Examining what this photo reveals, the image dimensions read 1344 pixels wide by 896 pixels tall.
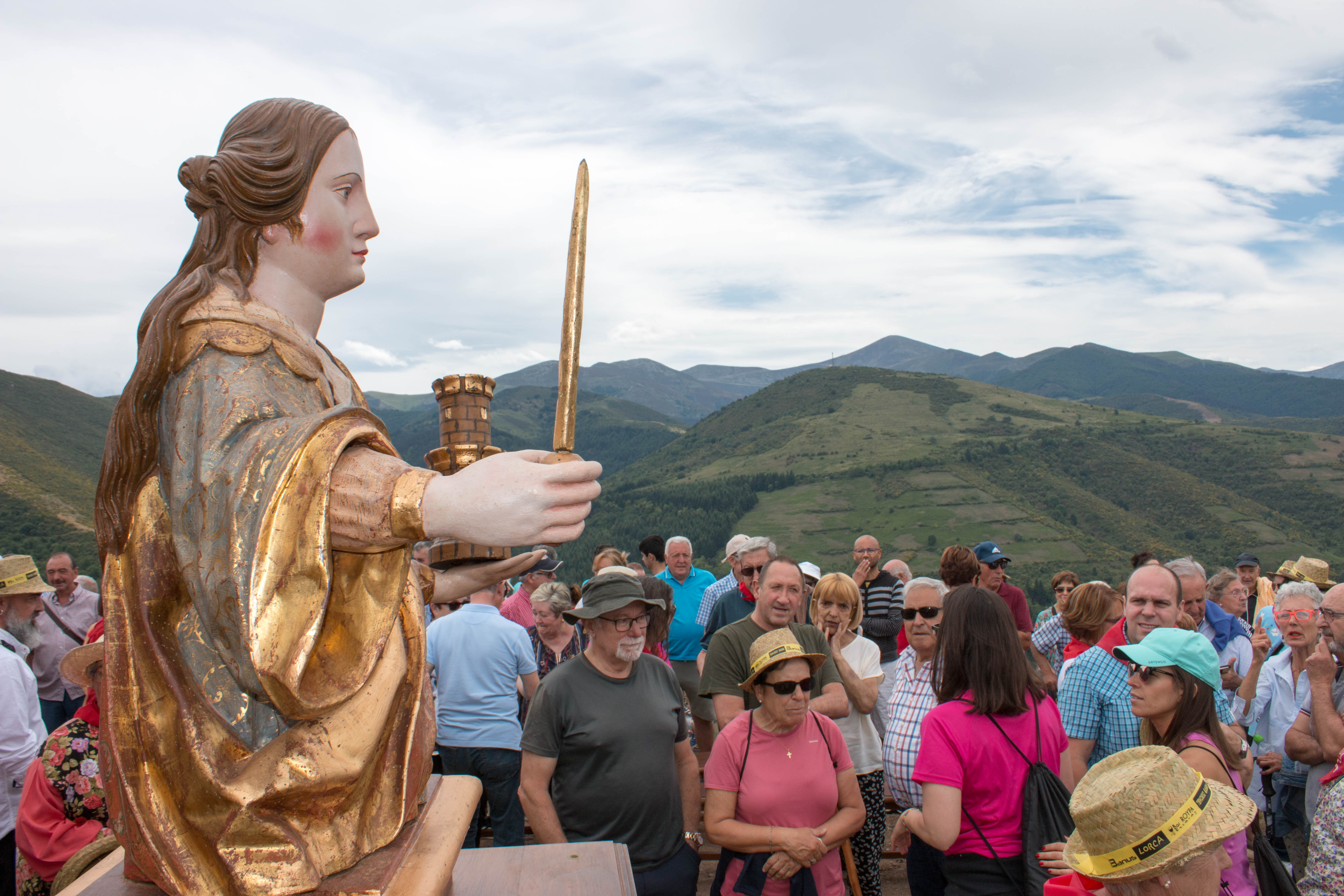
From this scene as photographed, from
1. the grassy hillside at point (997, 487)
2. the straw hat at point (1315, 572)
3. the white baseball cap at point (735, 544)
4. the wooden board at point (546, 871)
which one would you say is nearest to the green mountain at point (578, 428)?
the grassy hillside at point (997, 487)

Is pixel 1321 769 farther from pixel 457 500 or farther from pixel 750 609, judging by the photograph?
pixel 457 500

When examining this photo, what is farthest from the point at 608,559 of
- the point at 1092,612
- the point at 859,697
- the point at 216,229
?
the point at 216,229

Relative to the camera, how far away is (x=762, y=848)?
4551 mm

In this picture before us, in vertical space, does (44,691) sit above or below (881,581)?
below

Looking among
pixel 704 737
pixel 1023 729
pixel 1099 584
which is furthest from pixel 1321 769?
pixel 704 737

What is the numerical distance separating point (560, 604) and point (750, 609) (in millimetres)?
1672

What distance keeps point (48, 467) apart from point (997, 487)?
82.6 m

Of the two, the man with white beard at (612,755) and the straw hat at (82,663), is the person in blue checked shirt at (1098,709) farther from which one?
the straw hat at (82,663)

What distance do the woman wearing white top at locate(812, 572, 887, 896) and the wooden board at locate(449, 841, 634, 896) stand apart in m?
2.48

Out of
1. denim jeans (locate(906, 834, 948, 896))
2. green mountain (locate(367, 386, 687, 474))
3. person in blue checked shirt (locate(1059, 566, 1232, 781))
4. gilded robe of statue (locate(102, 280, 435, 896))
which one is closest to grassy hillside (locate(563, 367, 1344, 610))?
green mountain (locate(367, 386, 687, 474))

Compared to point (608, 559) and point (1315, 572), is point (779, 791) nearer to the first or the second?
point (608, 559)

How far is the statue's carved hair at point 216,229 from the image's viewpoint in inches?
76.1

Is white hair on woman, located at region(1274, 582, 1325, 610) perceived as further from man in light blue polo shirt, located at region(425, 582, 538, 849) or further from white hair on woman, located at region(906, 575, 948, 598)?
man in light blue polo shirt, located at region(425, 582, 538, 849)

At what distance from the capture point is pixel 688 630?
28.9 feet
